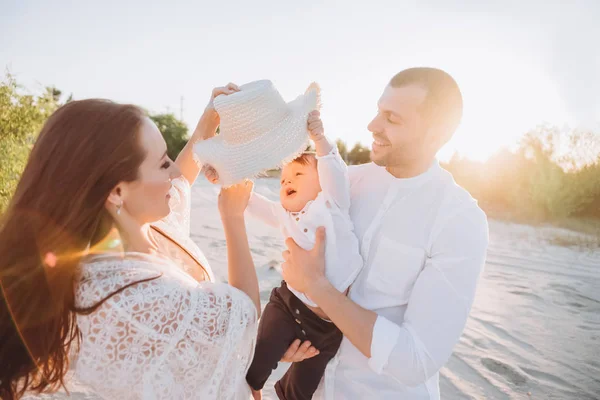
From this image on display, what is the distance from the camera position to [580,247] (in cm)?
1087

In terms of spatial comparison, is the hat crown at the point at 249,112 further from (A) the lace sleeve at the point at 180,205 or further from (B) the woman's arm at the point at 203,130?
(A) the lace sleeve at the point at 180,205

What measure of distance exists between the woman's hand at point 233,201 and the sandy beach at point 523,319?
110 centimetres

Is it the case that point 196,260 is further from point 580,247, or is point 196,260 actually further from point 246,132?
point 580,247

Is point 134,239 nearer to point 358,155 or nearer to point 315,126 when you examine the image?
point 315,126

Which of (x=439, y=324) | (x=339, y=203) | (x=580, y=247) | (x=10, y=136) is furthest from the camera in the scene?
(x=580, y=247)

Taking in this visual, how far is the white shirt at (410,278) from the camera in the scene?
66.7 inches

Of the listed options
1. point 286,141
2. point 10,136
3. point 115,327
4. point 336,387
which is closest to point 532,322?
point 336,387

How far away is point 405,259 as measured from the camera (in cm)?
189

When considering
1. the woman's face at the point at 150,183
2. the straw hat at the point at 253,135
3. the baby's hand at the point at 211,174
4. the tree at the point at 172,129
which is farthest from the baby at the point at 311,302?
the tree at the point at 172,129

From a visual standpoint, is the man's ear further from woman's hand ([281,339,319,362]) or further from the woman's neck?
the woman's neck

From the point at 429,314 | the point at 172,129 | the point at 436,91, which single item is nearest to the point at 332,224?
the point at 429,314

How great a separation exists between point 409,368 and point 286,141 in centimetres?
117

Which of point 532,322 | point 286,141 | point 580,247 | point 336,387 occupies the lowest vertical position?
point 580,247

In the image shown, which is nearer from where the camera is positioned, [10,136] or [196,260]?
[196,260]
